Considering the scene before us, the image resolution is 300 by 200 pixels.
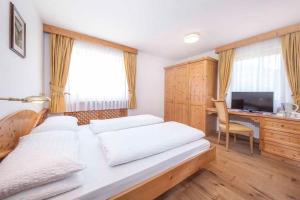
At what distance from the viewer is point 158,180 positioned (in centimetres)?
122

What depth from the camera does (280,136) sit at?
2.25 metres

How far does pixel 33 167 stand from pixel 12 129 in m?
0.67

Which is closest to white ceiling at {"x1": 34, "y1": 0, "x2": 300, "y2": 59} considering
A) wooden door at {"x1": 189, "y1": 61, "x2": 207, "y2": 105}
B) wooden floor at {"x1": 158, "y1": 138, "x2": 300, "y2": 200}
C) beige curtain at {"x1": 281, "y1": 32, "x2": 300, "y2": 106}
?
beige curtain at {"x1": 281, "y1": 32, "x2": 300, "y2": 106}

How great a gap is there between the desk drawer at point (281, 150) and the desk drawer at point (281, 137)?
7cm

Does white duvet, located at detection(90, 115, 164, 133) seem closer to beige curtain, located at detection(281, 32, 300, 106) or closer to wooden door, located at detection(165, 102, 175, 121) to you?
wooden door, located at detection(165, 102, 175, 121)

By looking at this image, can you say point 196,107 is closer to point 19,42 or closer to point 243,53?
point 243,53

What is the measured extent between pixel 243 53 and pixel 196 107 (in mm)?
1712

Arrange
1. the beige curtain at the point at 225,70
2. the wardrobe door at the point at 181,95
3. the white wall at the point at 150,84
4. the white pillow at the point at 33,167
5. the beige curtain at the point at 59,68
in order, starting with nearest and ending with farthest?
the white pillow at the point at 33,167 → the beige curtain at the point at 59,68 → the beige curtain at the point at 225,70 → the wardrobe door at the point at 181,95 → the white wall at the point at 150,84

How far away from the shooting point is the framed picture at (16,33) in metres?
1.23

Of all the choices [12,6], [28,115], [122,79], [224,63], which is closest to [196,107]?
[224,63]

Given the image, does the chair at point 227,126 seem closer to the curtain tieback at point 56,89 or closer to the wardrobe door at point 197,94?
the wardrobe door at point 197,94

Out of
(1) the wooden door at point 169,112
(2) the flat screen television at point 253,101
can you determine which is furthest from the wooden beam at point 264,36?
(1) the wooden door at point 169,112

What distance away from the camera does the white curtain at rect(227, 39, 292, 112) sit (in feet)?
8.80

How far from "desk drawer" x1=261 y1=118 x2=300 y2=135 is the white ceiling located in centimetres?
173
